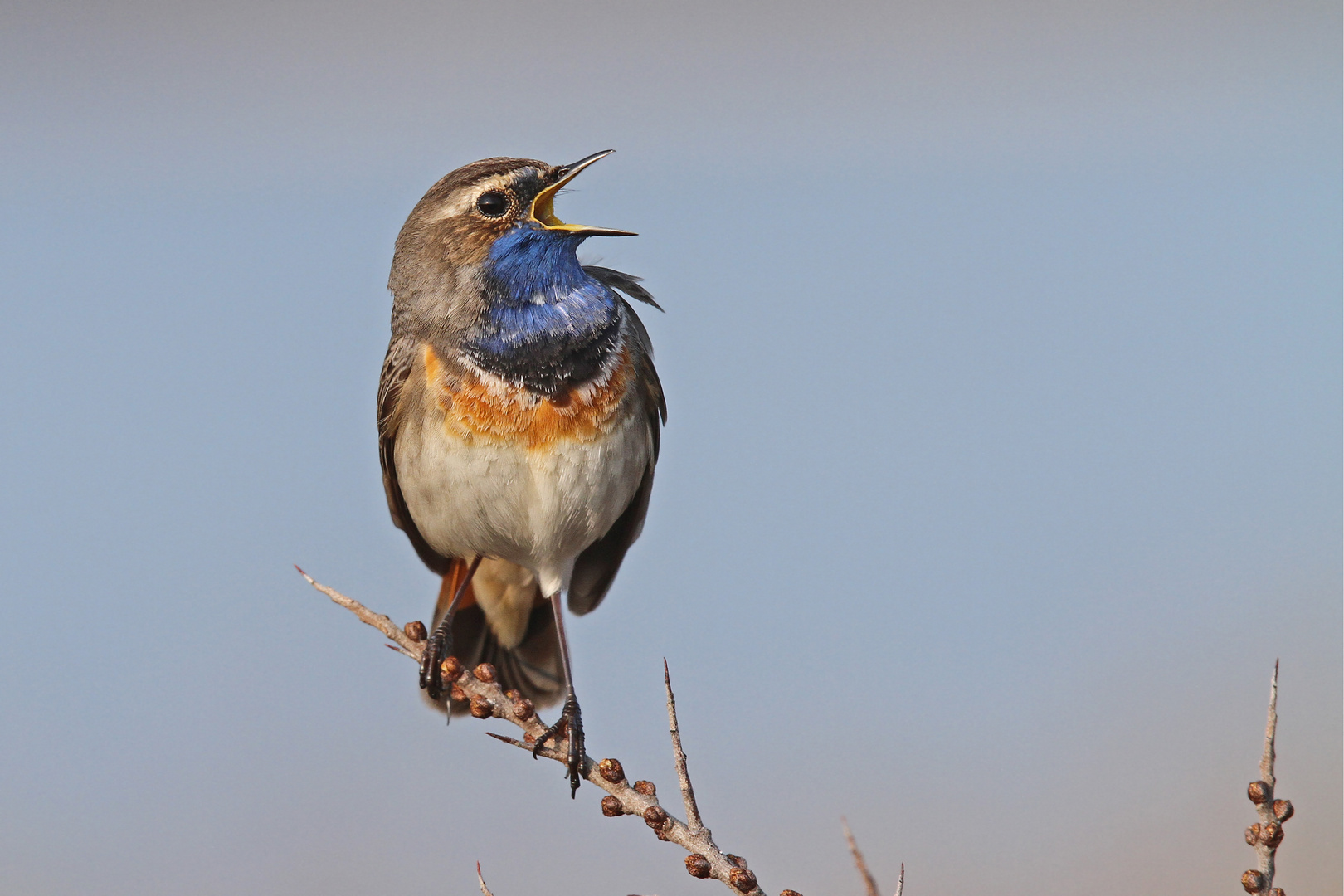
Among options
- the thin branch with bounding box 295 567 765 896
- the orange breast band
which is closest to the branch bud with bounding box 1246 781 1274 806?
the thin branch with bounding box 295 567 765 896

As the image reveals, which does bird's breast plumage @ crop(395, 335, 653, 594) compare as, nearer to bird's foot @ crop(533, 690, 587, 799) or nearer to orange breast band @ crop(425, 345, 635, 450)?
orange breast band @ crop(425, 345, 635, 450)

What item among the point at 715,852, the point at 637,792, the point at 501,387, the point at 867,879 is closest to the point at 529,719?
the point at 637,792

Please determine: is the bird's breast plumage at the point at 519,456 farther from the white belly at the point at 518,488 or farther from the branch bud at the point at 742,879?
the branch bud at the point at 742,879

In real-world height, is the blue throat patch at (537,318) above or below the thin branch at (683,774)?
above

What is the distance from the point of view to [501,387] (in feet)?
14.4

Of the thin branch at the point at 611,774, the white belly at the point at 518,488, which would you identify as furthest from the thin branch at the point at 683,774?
the white belly at the point at 518,488

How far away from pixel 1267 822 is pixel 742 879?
1.20m

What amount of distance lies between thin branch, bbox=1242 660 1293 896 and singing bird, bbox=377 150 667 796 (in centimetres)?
222

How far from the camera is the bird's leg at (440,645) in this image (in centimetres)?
494

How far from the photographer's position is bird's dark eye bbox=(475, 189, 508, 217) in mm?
4547

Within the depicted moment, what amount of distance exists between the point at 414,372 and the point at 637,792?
208 centimetres

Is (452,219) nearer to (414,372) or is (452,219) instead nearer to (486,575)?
(414,372)

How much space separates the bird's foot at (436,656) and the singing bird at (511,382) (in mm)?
13

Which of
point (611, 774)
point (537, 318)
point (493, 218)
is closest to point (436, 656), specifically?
point (537, 318)
